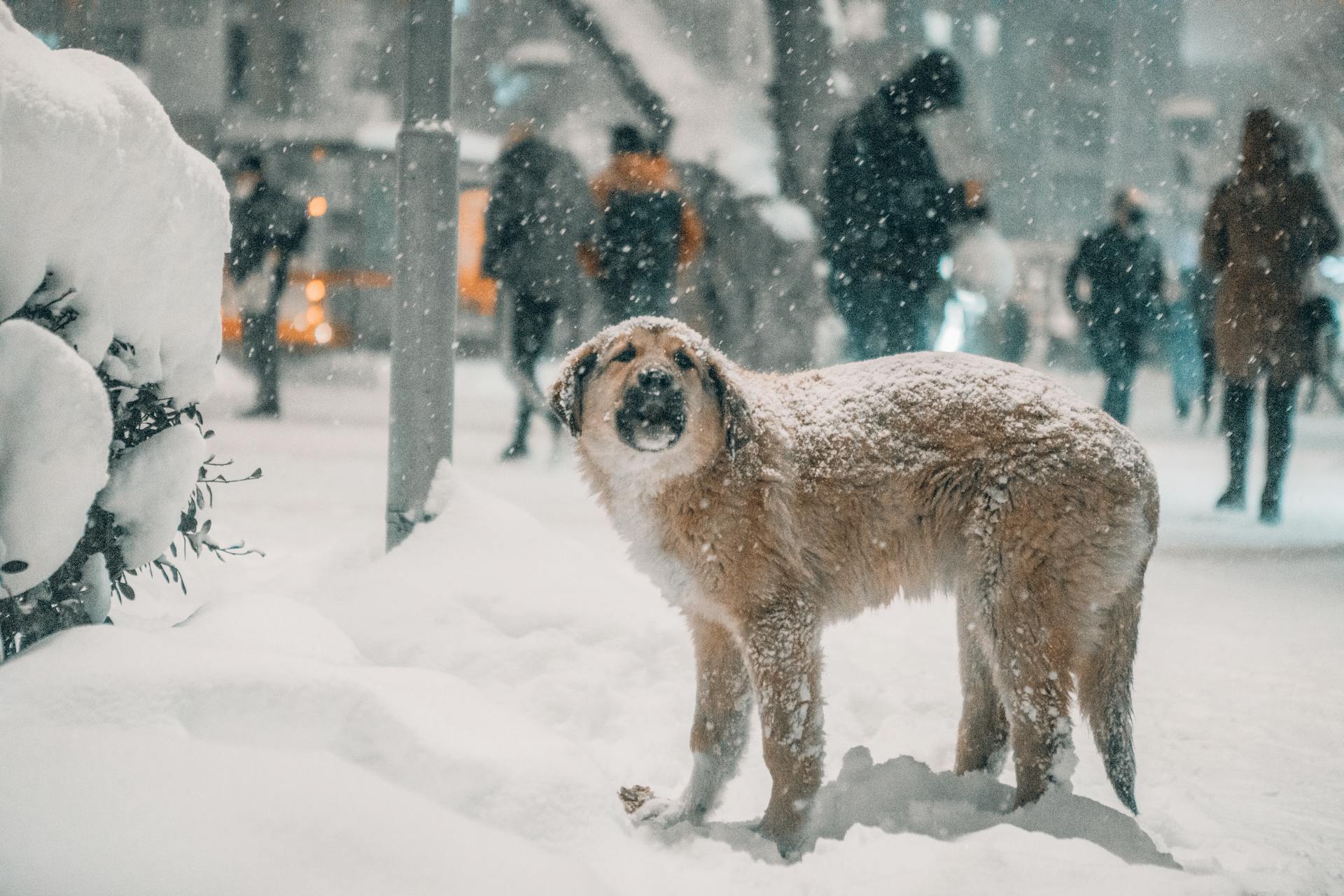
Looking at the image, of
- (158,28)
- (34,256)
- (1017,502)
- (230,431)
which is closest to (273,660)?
(34,256)

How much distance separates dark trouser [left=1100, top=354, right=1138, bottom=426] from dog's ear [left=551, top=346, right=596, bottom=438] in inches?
314

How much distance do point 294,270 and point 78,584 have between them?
19.4 metres

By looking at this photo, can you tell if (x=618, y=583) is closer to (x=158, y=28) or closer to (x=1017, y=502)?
(x=1017, y=502)

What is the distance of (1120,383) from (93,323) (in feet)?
30.7

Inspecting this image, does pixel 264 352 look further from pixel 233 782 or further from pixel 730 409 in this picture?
pixel 233 782

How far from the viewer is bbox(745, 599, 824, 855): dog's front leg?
3.27 meters

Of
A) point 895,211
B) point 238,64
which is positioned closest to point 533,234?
point 895,211

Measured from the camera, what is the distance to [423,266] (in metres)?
4.92

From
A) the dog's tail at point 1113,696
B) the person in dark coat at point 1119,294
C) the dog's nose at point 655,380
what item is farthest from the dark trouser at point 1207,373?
the dog's nose at point 655,380

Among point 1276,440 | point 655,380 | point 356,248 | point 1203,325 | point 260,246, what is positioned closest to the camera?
point 655,380

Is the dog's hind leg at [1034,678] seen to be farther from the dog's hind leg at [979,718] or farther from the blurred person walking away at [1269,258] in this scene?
the blurred person walking away at [1269,258]

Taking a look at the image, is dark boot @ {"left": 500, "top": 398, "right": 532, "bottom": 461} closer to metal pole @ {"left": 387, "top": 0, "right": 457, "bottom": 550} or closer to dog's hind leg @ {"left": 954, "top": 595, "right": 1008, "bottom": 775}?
metal pole @ {"left": 387, "top": 0, "right": 457, "bottom": 550}

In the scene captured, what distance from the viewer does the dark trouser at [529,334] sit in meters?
9.60

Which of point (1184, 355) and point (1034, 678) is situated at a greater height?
point (1184, 355)
